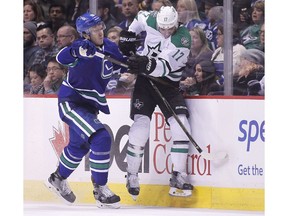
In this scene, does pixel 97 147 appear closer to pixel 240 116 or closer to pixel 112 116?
pixel 112 116

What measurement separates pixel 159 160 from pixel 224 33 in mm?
908

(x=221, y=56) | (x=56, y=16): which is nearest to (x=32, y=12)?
(x=56, y=16)

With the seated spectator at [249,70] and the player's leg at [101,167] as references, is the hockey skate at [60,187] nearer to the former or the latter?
the player's leg at [101,167]

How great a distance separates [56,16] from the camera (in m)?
7.05

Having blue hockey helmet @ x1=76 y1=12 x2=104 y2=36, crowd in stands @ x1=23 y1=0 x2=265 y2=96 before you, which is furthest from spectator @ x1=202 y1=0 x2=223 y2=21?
blue hockey helmet @ x1=76 y1=12 x2=104 y2=36

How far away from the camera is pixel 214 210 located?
6.61 m

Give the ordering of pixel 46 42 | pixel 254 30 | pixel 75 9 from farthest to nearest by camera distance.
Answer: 1. pixel 46 42
2. pixel 75 9
3. pixel 254 30

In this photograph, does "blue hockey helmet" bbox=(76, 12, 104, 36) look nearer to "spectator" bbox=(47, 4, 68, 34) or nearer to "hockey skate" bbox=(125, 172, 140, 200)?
"spectator" bbox=(47, 4, 68, 34)

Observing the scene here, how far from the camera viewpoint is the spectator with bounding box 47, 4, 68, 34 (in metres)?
7.03

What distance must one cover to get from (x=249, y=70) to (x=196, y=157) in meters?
0.65

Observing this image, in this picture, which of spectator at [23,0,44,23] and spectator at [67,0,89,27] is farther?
spectator at [23,0,44,23]

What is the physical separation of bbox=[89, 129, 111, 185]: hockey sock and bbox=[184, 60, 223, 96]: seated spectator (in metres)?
0.60

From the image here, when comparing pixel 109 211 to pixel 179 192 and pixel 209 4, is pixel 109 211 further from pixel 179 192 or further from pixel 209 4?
pixel 209 4

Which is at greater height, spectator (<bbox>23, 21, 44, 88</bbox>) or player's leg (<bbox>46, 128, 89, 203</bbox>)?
spectator (<bbox>23, 21, 44, 88</bbox>)
